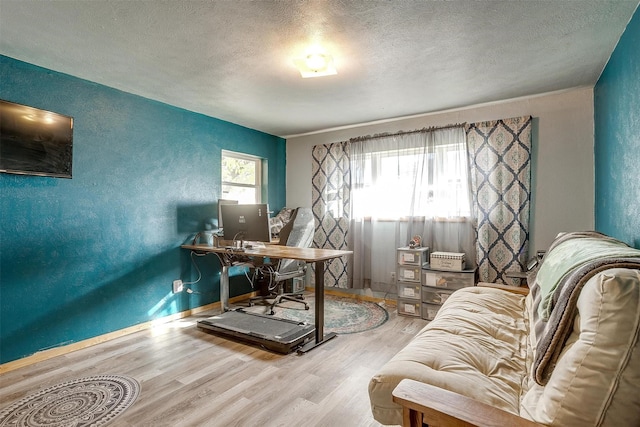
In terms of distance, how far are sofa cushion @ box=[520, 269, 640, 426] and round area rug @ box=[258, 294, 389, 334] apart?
2375mm

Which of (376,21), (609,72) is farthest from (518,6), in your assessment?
(609,72)

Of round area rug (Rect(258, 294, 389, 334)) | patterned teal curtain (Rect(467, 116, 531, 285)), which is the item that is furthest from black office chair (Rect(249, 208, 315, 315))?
patterned teal curtain (Rect(467, 116, 531, 285))

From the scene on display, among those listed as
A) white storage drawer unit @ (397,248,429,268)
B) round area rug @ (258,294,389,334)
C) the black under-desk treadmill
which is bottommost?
round area rug @ (258,294,389,334)

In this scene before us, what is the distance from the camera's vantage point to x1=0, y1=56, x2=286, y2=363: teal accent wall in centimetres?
250

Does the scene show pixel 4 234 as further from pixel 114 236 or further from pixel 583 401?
pixel 583 401

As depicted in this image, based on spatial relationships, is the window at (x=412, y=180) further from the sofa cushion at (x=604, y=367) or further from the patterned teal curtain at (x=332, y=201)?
the sofa cushion at (x=604, y=367)

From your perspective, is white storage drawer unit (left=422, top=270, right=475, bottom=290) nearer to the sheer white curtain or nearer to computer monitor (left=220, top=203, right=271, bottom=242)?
the sheer white curtain

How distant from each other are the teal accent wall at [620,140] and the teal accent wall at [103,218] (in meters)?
3.75

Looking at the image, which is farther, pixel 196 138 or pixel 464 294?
pixel 196 138

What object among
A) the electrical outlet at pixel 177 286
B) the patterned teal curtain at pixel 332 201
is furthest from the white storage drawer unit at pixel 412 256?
the electrical outlet at pixel 177 286

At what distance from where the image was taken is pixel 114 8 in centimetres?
186

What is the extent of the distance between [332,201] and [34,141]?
316 centimetres

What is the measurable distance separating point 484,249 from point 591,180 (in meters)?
1.13

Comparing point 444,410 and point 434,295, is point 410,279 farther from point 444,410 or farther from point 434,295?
point 444,410
